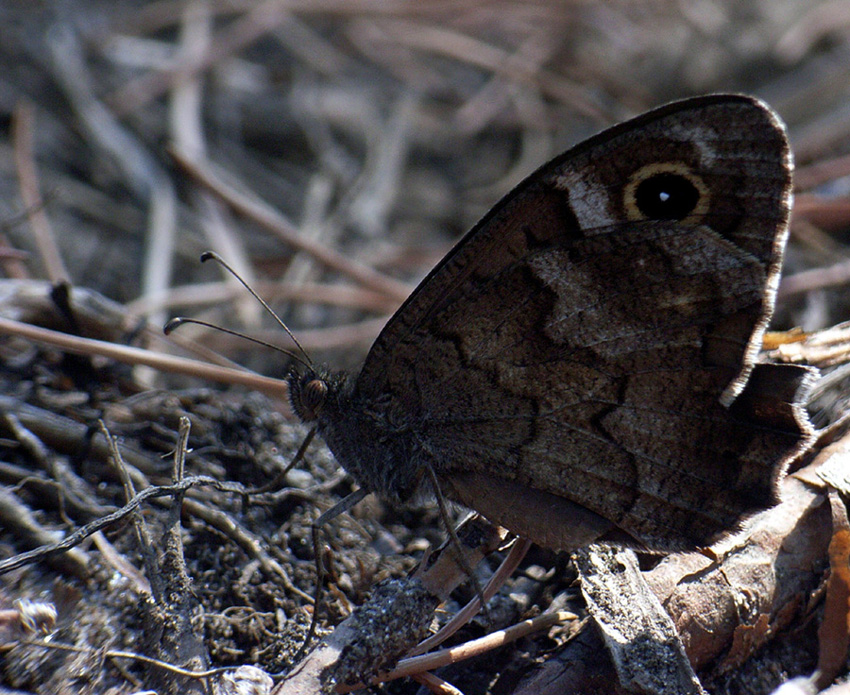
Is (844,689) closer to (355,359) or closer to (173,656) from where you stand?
(173,656)

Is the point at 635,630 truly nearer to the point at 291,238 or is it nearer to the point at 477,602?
the point at 477,602

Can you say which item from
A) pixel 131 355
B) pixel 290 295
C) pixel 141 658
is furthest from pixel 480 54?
pixel 141 658

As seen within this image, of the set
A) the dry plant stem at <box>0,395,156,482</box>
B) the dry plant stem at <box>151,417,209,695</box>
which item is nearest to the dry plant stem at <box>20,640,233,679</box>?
the dry plant stem at <box>151,417,209,695</box>

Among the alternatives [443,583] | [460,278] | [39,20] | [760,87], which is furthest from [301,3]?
[443,583]

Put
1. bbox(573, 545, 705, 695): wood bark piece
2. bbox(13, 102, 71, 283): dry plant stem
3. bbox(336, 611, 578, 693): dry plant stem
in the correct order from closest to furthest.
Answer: bbox(573, 545, 705, 695): wood bark piece
bbox(336, 611, 578, 693): dry plant stem
bbox(13, 102, 71, 283): dry plant stem

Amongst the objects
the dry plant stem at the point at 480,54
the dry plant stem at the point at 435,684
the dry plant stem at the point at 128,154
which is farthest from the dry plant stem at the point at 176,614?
the dry plant stem at the point at 480,54

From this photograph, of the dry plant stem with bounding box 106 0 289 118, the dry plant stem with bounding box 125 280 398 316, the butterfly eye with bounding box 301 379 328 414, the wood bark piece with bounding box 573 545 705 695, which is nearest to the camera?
the wood bark piece with bounding box 573 545 705 695

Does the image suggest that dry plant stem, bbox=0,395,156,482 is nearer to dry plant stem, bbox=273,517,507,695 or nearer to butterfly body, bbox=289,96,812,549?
butterfly body, bbox=289,96,812,549
